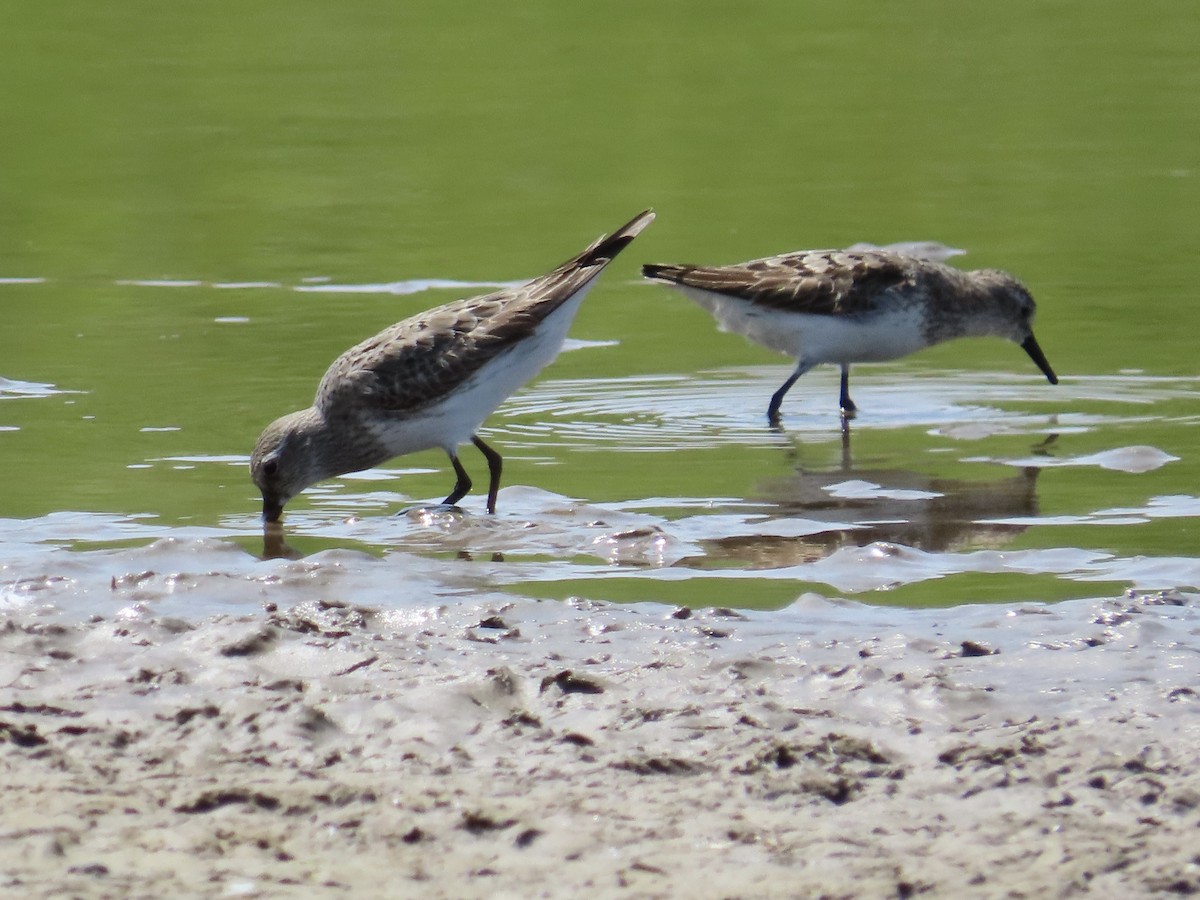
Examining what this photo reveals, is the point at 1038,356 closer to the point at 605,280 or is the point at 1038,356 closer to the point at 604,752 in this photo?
the point at 605,280

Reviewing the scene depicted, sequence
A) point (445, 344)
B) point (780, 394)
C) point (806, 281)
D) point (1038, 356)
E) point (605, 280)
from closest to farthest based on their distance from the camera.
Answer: point (445, 344) → point (780, 394) → point (806, 281) → point (1038, 356) → point (605, 280)

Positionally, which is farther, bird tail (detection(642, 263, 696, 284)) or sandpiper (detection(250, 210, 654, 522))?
bird tail (detection(642, 263, 696, 284))

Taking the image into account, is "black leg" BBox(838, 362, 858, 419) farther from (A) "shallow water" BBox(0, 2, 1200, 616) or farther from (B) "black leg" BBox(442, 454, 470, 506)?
(B) "black leg" BBox(442, 454, 470, 506)

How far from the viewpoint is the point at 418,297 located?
12469 millimetres

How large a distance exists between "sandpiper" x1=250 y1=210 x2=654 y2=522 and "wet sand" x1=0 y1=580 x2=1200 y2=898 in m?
2.28

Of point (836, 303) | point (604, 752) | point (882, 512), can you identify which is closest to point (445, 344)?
point (882, 512)

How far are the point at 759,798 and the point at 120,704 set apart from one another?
66.8 inches

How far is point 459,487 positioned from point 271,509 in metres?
0.81

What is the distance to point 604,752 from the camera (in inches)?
180

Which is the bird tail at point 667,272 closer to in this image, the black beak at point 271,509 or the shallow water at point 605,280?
the shallow water at point 605,280

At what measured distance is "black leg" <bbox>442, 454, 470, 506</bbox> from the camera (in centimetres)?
821

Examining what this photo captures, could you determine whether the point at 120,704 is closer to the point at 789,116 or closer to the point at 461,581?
the point at 461,581

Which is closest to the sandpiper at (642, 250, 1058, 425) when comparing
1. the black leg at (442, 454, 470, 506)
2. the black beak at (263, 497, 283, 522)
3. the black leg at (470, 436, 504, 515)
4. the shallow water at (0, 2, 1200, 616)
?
the shallow water at (0, 2, 1200, 616)

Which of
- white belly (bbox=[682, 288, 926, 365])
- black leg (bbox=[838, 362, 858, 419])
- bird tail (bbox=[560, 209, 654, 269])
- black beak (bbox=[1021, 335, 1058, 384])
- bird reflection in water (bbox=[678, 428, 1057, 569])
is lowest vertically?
bird reflection in water (bbox=[678, 428, 1057, 569])
